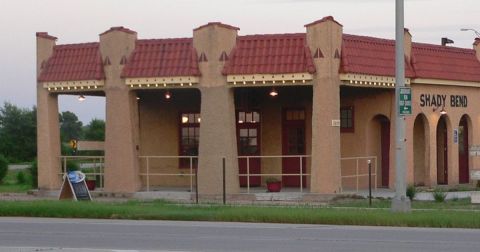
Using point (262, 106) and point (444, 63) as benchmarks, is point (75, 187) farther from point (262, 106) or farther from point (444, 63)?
point (444, 63)

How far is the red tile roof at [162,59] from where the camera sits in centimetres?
3581

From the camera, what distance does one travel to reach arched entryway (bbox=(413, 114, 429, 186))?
40.1 m

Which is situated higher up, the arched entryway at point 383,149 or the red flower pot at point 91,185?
the arched entryway at point 383,149

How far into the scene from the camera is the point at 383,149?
3956cm

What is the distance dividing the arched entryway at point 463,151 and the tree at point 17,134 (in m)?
55.6

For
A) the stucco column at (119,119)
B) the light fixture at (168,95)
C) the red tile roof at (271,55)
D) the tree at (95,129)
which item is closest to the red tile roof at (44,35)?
the stucco column at (119,119)

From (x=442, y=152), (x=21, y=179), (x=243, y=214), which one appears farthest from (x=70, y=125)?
(x=243, y=214)

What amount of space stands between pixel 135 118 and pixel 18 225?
12.3 metres

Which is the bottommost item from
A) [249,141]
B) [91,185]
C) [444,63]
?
[91,185]

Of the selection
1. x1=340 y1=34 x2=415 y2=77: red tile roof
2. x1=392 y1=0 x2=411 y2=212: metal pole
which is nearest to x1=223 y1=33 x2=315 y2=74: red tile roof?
x1=340 y1=34 x2=415 y2=77: red tile roof

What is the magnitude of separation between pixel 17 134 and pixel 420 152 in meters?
57.8

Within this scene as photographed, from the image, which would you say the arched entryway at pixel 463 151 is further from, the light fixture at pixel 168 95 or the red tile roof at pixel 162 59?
the red tile roof at pixel 162 59

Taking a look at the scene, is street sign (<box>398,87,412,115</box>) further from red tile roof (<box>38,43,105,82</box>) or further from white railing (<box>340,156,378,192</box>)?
red tile roof (<box>38,43,105,82</box>)

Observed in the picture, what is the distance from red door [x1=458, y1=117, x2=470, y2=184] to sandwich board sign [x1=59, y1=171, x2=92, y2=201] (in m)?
16.2
